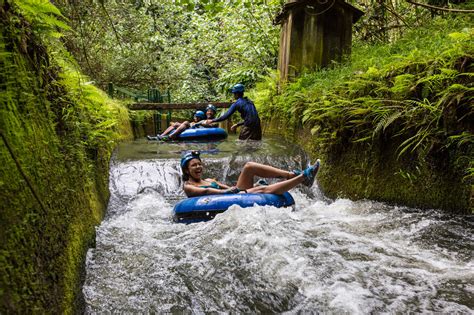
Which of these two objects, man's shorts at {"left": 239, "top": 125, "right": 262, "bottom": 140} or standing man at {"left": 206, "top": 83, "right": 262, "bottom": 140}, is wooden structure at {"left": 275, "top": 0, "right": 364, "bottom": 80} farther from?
man's shorts at {"left": 239, "top": 125, "right": 262, "bottom": 140}

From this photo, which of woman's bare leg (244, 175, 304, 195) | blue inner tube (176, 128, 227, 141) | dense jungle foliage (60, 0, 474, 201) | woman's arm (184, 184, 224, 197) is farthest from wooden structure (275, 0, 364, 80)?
woman's arm (184, 184, 224, 197)

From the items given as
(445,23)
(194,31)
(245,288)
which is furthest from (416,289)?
(194,31)

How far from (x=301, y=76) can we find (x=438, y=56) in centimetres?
524

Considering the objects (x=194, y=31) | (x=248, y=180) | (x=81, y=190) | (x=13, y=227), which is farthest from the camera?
(x=194, y=31)

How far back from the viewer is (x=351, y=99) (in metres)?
6.34

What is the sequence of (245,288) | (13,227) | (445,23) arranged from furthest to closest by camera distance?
(445,23)
(245,288)
(13,227)

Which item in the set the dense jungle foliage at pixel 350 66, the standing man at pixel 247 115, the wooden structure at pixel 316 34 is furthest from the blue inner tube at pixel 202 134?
the wooden structure at pixel 316 34

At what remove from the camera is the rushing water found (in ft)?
9.15

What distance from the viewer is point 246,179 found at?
585 cm

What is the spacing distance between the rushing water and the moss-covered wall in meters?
0.43

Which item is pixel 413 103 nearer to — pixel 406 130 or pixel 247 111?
pixel 406 130

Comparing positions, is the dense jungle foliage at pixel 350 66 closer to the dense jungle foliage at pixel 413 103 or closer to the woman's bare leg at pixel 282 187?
the dense jungle foliage at pixel 413 103

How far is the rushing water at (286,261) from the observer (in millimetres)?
2789

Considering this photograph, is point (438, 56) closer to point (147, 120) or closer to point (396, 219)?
point (396, 219)
